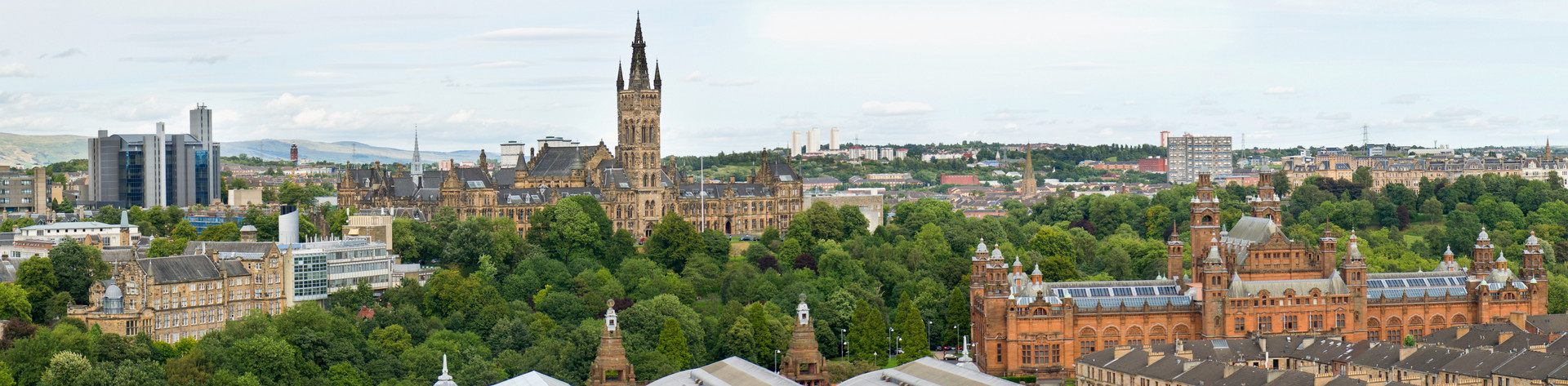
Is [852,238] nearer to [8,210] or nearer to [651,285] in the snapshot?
[651,285]


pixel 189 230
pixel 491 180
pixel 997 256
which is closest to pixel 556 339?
pixel 997 256

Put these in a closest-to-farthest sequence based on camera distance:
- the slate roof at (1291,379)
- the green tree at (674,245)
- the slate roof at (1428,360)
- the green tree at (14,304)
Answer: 1. the slate roof at (1291,379)
2. the slate roof at (1428,360)
3. the green tree at (14,304)
4. the green tree at (674,245)

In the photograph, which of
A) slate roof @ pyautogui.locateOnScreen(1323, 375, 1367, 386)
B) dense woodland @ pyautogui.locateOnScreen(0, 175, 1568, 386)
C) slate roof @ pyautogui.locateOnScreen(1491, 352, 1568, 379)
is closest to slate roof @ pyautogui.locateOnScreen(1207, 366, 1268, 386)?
slate roof @ pyautogui.locateOnScreen(1323, 375, 1367, 386)

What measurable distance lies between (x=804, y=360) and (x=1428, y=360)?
32.2 m

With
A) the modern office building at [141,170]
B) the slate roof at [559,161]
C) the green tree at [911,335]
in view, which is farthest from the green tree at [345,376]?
the modern office building at [141,170]

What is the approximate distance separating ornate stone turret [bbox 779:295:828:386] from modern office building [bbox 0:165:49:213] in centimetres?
11180

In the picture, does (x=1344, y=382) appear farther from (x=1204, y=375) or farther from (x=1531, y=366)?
(x=1531, y=366)

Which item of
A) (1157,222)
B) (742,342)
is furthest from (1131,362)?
(1157,222)

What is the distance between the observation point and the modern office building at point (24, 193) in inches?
Answer: 7215

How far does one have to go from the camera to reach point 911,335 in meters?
116

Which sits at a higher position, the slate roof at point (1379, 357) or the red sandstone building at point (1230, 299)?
the red sandstone building at point (1230, 299)

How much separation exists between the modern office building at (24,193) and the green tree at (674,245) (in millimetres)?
70501

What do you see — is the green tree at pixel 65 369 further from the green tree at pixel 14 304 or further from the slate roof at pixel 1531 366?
the slate roof at pixel 1531 366

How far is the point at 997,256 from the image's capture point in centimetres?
11269
